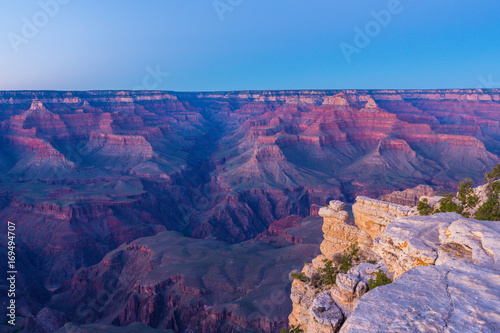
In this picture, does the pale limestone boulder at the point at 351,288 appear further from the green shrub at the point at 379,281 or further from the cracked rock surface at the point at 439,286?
the cracked rock surface at the point at 439,286

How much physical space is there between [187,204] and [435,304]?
108 metres

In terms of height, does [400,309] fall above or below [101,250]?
above

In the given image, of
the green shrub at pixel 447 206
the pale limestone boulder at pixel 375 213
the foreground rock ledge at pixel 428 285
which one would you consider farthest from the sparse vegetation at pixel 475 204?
the foreground rock ledge at pixel 428 285

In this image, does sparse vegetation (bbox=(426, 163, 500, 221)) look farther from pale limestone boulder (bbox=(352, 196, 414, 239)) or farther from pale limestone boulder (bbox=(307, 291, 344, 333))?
pale limestone boulder (bbox=(307, 291, 344, 333))

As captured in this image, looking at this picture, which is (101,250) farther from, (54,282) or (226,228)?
(226,228)

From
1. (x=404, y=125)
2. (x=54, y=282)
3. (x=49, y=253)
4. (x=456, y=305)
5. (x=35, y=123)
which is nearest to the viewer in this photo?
(x=456, y=305)

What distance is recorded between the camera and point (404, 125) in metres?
161

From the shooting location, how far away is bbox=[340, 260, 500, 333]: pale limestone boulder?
24.8 feet

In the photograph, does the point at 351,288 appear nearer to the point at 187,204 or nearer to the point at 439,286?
the point at 439,286

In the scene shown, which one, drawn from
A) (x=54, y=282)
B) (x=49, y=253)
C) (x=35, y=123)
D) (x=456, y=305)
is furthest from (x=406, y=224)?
(x=35, y=123)

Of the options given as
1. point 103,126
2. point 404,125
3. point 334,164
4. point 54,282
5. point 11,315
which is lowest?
point 54,282

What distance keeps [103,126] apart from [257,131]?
7790 cm

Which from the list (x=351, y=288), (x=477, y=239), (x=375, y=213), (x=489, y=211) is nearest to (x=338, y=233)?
(x=375, y=213)

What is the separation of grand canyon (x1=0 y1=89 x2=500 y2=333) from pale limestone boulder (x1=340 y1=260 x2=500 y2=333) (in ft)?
0.62
